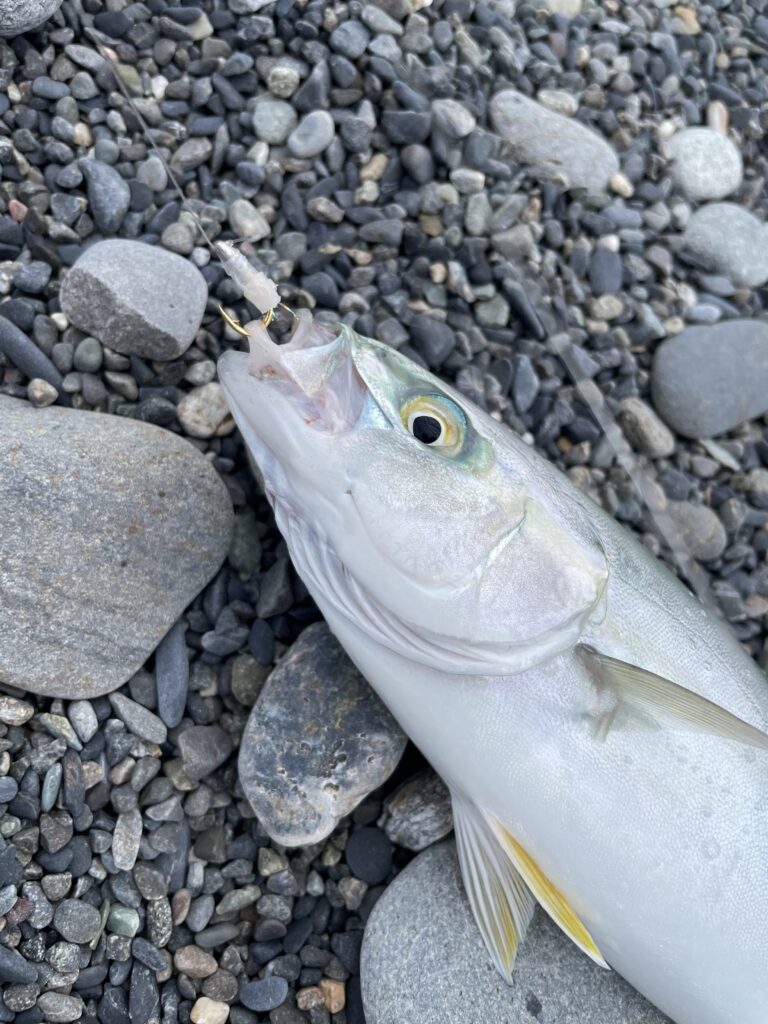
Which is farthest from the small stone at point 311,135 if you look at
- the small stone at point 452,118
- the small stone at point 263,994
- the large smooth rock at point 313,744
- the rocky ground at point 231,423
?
the small stone at point 263,994

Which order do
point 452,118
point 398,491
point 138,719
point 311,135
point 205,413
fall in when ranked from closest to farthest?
1. point 398,491
2. point 138,719
3. point 205,413
4. point 311,135
5. point 452,118

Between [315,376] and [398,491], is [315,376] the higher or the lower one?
the higher one

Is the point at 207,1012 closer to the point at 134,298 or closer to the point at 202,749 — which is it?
the point at 202,749

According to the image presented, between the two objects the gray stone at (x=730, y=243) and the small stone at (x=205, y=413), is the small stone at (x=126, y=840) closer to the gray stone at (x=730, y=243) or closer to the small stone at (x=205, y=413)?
the small stone at (x=205, y=413)

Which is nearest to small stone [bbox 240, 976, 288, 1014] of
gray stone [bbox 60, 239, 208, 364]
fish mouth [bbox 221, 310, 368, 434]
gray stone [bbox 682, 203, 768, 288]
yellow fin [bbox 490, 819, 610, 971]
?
yellow fin [bbox 490, 819, 610, 971]

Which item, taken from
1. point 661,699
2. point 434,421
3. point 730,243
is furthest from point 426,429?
point 730,243

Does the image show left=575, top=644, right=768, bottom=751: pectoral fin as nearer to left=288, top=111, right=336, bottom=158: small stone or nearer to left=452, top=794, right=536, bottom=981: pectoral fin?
left=452, top=794, right=536, bottom=981: pectoral fin

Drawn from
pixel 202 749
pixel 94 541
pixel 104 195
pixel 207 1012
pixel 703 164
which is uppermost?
pixel 703 164
